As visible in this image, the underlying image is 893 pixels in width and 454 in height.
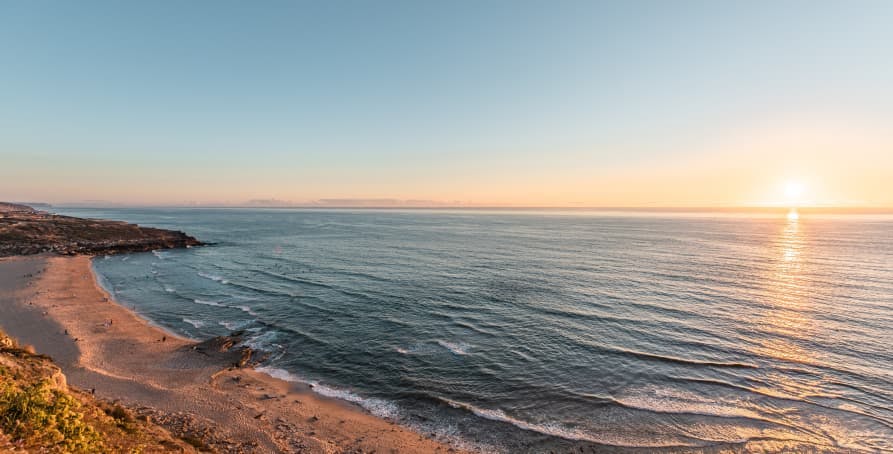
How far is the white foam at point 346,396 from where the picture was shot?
66.0ft

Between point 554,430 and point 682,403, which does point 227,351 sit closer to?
point 554,430

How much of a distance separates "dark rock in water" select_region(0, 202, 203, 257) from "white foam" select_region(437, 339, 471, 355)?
83.5m

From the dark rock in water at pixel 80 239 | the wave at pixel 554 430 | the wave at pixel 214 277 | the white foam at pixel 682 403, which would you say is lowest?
the wave at pixel 554 430

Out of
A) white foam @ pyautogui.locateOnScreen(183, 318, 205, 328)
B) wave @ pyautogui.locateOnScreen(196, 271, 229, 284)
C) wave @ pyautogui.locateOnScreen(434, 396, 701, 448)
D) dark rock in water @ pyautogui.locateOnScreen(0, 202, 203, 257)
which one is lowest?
wave @ pyautogui.locateOnScreen(434, 396, 701, 448)

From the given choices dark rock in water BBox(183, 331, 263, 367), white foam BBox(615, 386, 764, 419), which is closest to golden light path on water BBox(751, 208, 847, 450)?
white foam BBox(615, 386, 764, 419)

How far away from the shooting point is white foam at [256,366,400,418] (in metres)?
20.1

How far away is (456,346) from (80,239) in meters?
101

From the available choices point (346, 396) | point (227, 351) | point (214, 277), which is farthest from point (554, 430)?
point (214, 277)

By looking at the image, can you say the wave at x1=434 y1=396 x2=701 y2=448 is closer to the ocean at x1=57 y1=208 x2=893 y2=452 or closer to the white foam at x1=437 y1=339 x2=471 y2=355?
the ocean at x1=57 y1=208 x2=893 y2=452

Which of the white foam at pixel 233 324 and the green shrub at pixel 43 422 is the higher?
the green shrub at pixel 43 422

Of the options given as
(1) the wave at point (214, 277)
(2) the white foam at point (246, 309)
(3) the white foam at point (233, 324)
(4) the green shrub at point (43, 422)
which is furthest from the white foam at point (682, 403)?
(1) the wave at point (214, 277)

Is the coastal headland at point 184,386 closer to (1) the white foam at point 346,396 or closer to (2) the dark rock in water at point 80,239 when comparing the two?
(1) the white foam at point 346,396

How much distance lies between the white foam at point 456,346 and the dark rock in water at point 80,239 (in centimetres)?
8355

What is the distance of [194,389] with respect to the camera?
20.9 meters
